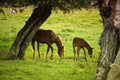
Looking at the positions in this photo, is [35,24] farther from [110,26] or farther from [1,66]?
[110,26]

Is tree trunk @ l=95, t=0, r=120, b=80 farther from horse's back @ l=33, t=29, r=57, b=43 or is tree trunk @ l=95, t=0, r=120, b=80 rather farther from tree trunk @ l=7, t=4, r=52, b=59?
horse's back @ l=33, t=29, r=57, b=43

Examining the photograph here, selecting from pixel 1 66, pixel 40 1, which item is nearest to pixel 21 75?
pixel 1 66

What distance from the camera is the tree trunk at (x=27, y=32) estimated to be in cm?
2077

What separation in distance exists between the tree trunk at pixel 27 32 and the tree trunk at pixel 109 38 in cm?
1198

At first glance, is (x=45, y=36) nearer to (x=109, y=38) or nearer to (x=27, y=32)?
(x=27, y=32)

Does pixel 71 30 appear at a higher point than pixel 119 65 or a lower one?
lower

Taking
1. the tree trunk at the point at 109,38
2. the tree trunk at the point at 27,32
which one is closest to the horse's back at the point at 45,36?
the tree trunk at the point at 27,32

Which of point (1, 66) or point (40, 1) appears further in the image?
point (40, 1)

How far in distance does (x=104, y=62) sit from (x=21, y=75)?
7318 mm

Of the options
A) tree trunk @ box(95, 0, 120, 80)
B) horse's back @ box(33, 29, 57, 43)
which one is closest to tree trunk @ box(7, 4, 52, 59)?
horse's back @ box(33, 29, 57, 43)

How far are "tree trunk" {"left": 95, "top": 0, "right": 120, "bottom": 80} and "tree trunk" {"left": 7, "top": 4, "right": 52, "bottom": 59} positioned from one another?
39.3 feet

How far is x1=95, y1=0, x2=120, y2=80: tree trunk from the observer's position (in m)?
8.11

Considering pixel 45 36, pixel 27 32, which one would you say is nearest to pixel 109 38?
pixel 27 32

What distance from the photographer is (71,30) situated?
34750 millimetres
